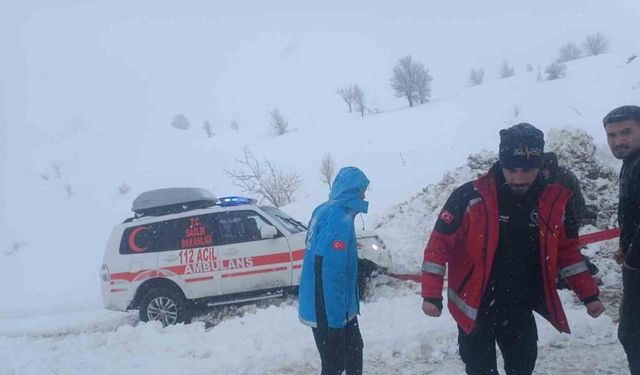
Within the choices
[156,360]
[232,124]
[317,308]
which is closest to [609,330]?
[317,308]

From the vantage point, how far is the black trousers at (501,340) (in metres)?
3.05

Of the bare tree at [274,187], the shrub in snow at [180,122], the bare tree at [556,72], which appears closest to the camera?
the bare tree at [274,187]

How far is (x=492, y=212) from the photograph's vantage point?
9.59 feet

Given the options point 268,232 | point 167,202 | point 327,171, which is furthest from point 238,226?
point 327,171

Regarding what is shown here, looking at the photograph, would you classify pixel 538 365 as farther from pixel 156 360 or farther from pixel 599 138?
pixel 599 138

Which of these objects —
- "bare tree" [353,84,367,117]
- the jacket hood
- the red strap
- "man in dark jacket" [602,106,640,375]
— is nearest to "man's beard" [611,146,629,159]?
"man in dark jacket" [602,106,640,375]

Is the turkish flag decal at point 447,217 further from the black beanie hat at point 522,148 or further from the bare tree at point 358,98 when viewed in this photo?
the bare tree at point 358,98

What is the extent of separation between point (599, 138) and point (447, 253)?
985 cm

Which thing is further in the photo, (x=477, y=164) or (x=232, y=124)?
(x=232, y=124)

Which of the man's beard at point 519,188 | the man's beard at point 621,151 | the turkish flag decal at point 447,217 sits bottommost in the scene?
the turkish flag decal at point 447,217

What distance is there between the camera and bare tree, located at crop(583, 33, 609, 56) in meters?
35.4

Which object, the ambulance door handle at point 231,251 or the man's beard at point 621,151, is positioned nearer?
the man's beard at point 621,151

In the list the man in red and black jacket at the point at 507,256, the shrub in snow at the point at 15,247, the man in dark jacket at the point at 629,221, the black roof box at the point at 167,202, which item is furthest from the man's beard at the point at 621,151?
the shrub in snow at the point at 15,247

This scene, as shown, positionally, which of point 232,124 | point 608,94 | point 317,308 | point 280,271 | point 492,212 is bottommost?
point 280,271
